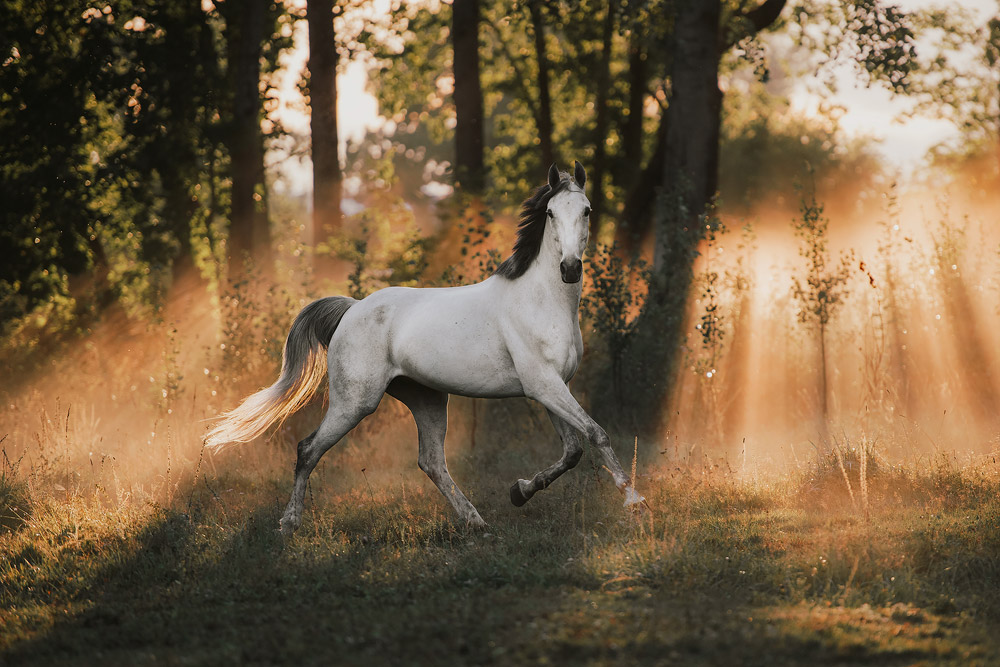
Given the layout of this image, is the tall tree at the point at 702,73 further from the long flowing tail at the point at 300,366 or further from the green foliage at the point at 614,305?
the long flowing tail at the point at 300,366

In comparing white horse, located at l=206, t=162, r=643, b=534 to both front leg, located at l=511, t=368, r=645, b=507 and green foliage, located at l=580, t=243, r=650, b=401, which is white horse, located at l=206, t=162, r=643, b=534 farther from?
green foliage, located at l=580, t=243, r=650, b=401

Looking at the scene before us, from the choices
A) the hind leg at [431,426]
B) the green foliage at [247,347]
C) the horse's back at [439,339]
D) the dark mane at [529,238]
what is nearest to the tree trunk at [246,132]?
the green foliage at [247,347]

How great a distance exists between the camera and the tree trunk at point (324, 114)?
56.1 feet

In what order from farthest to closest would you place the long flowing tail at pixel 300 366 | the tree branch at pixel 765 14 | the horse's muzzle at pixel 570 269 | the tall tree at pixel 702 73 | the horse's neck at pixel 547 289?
the tree branch at pixel 765 14
the tall tree at pixel 702 73
the long flowing tail at pixel 300 366
the horse's neck at pixel 547 289
the horse's muzzle at pixel 570 269

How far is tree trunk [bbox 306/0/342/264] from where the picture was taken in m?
17.1

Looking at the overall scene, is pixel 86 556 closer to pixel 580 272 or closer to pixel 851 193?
pixel 580 272

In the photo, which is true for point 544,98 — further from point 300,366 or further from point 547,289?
point 547,289

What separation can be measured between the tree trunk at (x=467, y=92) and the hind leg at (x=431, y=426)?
378 inches

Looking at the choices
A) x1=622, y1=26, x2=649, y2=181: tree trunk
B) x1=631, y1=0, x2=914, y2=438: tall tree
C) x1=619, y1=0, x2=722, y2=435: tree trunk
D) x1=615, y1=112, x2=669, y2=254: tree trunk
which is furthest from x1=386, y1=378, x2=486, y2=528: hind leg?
x1=622, y1=26, x2=649, y2=181: tree trunk

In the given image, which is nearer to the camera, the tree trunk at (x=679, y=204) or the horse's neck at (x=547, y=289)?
the horse's neck at (x=547, y=289)

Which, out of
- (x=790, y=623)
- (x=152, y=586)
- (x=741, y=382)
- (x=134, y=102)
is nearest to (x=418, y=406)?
(x=152, y=586)

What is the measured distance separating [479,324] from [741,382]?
577 centimetres

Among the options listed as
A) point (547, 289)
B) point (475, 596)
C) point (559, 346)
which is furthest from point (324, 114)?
point (475, 596)

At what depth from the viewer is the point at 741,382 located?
12.2m
